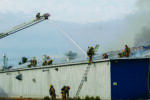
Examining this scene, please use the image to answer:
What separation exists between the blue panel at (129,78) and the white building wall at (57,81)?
0.62m

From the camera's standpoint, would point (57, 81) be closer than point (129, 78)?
No

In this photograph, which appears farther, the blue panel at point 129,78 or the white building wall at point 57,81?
the white building wall at point 57,81

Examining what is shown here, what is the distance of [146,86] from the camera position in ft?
77.1

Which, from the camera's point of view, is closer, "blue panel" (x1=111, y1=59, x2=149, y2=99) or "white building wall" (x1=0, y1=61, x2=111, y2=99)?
"blue panel" (x1=111, y1=59, x2=149, y2=99)

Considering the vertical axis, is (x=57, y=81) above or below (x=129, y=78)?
below

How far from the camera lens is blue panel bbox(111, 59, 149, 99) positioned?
2272 cm

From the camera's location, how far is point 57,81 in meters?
29.5

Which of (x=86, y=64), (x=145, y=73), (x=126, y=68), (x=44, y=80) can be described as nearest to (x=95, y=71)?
(x=86, y=64)

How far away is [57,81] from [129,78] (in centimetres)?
936

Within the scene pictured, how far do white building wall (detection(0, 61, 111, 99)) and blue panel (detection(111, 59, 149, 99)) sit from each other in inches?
24.4

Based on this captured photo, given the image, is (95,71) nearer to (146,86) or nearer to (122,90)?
(122,90)

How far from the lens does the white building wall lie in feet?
78.0

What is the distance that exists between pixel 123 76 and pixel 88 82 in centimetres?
380

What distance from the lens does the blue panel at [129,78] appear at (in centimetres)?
2272
